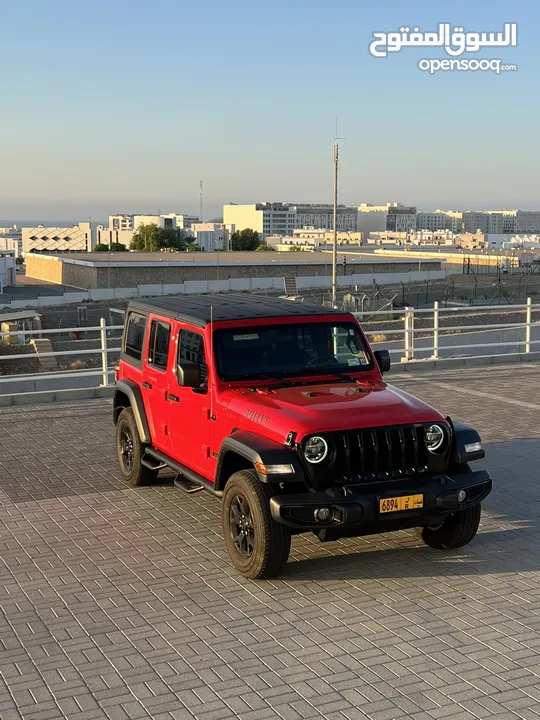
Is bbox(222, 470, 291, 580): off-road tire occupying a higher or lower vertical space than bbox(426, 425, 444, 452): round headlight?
lower

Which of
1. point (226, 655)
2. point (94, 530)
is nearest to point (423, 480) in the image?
point (226, 655)

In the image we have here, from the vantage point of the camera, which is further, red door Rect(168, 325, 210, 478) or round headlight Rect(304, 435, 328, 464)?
red door Rect(168, 325, 210, 478)

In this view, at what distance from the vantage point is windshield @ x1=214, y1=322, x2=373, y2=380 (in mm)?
7824

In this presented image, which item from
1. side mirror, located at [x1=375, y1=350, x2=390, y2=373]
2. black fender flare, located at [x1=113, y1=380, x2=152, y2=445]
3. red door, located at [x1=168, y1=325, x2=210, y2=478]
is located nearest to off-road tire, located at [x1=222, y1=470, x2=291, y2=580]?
Result: red door, located at [x1=168, y1=325, x2=210, y2=478]

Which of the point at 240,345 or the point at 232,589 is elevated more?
the point at 240,345

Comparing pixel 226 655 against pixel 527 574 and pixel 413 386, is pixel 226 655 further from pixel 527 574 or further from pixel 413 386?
pixel 413 386

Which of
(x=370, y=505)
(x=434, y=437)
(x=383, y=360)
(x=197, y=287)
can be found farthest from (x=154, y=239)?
(x=370, y=505)

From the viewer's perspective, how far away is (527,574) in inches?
279

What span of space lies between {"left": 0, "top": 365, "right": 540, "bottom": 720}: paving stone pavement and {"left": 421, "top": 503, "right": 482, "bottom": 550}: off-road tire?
0.11 meters

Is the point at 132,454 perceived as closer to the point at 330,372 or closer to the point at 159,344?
the point at 159,344

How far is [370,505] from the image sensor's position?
6.56 meters

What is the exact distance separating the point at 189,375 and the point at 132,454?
2.37m

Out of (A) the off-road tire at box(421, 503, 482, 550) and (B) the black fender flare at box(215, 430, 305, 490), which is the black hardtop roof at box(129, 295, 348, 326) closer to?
(B) the black fender flare at box(215, 430, 305, 490)

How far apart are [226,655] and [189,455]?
2.75 m
